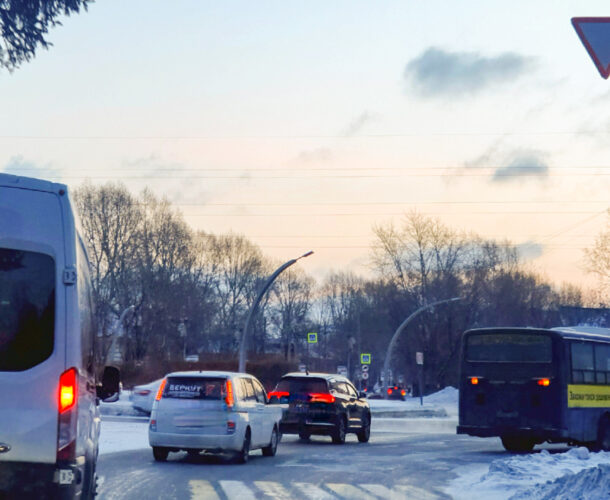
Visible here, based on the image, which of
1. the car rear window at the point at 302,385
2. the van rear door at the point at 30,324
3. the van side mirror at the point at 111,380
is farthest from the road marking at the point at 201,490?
the car rear window at the point at 302,385

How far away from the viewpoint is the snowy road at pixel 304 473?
1328 centimetres

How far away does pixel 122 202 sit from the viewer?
7031 cm

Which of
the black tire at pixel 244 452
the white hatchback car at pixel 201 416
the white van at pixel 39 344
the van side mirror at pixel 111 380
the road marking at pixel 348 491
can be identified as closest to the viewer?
the white van at pixel 39 344

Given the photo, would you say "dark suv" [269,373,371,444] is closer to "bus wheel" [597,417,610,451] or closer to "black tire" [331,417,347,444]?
"black tire" [331,417,347,444]

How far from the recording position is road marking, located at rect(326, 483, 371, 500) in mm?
12969

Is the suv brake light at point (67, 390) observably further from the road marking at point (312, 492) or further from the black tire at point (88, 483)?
the road marking at point (312, 492)

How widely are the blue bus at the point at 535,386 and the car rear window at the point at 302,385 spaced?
3.37 meters

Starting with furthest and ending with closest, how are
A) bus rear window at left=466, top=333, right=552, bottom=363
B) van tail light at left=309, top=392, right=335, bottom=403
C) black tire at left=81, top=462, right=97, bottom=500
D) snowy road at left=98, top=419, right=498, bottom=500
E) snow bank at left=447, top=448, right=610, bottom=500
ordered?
1. van tail light at left=309, top=392, right=335, bottom=403
2. bus rear window at left=466, top=333, right=552, bottom=363
3. snowy road at left=98, top=419, right=498, bottom=500
4. snow bank at left=447, top=448, right=610, bottom=500
5. black tire at left=81, top=462, right=97, bottom=500

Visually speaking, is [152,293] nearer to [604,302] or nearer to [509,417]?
[604,302]

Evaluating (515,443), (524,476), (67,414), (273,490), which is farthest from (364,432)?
(67,414)

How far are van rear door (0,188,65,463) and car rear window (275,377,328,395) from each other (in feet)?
56.5

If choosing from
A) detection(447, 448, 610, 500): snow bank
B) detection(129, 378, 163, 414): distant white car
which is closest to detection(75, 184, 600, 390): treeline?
detection(129, 378, 163, 414): distant white car

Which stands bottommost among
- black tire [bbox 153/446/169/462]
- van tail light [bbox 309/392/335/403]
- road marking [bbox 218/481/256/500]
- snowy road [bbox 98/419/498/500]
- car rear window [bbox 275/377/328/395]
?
snowy road [bbox 98/419/498/500]

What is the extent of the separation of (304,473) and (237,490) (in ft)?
9.76
